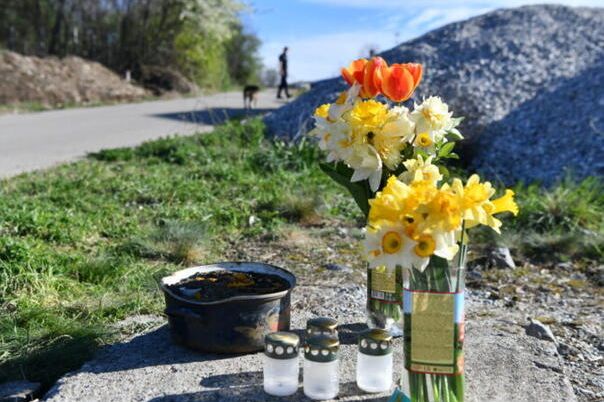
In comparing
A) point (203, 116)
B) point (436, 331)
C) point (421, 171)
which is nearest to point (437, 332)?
point (436, 331)

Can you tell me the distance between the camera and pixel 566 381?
2775mm

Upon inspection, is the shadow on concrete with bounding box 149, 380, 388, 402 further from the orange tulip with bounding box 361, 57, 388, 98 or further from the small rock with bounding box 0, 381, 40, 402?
the orange tulip with bounding box 361, 57, 388, 98

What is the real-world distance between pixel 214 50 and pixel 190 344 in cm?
2766

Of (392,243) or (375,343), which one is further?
(375,343)

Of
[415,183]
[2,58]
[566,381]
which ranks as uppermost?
[2,58]

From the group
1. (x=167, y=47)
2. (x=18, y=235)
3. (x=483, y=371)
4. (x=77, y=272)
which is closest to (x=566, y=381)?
(x=483, y=371)

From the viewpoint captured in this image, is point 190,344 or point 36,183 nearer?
point 190,344

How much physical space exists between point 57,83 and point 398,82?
19.1m

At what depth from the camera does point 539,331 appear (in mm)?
3525

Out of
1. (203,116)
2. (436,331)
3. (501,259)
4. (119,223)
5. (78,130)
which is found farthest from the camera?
(203,116)

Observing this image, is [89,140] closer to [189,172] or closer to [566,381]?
[189,172]

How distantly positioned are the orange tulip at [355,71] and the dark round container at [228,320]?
0.89 meters

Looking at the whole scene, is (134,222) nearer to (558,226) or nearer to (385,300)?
(385,300)

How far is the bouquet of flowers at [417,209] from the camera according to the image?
83.8 inches
